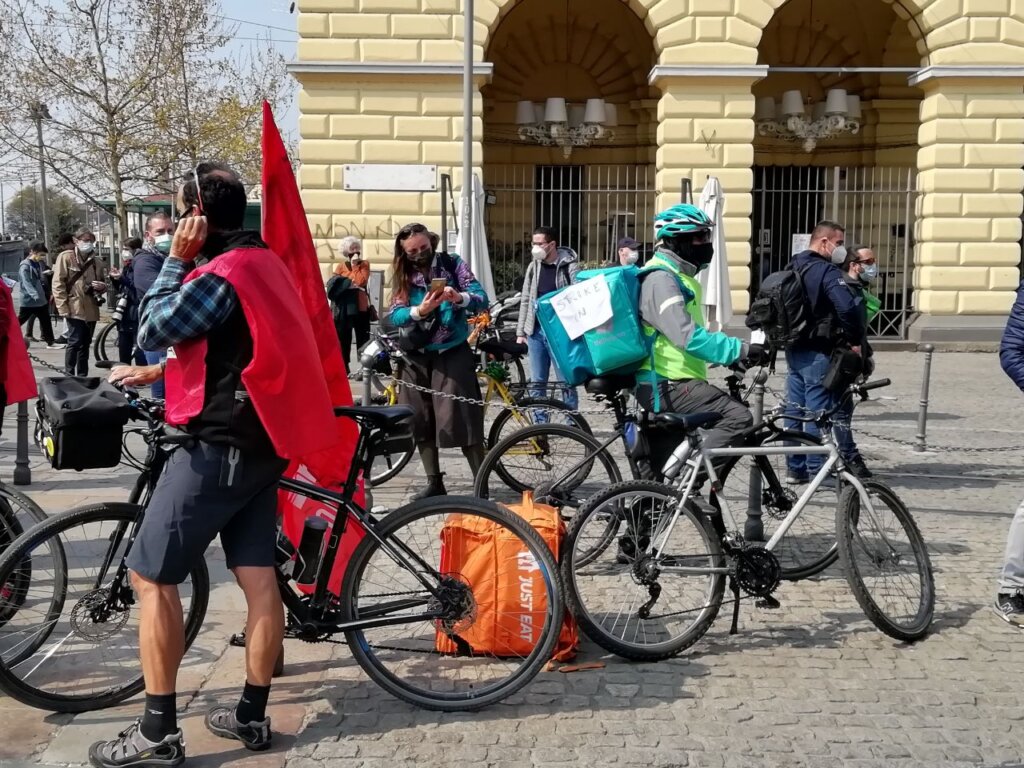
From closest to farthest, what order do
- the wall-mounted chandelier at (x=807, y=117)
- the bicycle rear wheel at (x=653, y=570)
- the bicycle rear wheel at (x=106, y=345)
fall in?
the bicycle rear wheel at (x=653, y=570)
the bicycle rear wheel at (x=106, y=345)
the wall-mounted chandelier at (x=807, y=117)

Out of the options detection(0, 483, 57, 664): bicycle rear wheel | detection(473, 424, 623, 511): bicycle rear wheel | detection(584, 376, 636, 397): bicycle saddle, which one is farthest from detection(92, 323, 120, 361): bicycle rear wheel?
detection(584, 376, 636, 397): bicycle saddle

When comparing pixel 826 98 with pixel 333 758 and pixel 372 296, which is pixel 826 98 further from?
pixel 333 758

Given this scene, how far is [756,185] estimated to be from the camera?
75.0 ft

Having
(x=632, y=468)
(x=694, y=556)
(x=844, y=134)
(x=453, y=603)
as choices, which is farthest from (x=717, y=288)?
(x=844, y=134)

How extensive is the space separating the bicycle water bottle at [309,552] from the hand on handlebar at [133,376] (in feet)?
2.58

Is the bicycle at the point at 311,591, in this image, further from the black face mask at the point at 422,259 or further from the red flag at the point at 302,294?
the black face mask at the point at 422,259

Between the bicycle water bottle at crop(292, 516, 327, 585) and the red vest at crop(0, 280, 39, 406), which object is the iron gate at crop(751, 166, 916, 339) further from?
the bicycle water bottle at crop(292, 516, 327, 585)

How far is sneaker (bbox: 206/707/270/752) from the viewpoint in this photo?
3791 millimetres

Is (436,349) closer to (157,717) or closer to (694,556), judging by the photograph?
(694,556)

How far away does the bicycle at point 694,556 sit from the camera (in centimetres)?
469

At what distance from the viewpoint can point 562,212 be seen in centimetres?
2106

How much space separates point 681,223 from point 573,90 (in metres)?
18.4

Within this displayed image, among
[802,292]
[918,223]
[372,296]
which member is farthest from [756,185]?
[802,292]

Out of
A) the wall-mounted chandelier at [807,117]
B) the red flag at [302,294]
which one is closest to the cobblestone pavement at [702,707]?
the red flag at [302,294]
